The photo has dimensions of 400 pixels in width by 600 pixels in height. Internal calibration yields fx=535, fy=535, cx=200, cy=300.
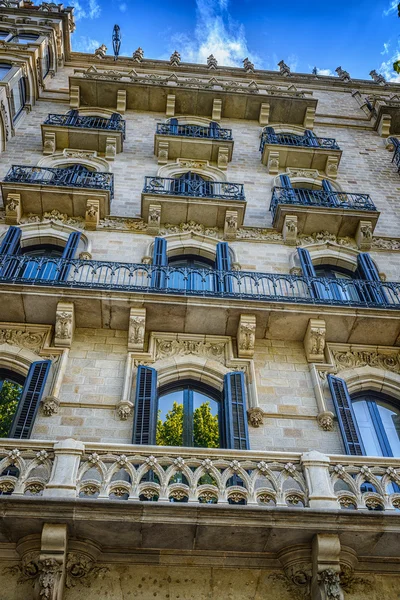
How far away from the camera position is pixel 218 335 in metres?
11.2

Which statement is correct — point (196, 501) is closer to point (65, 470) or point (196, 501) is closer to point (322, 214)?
point (65, 470)

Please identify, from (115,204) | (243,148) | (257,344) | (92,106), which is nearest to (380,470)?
(257,344)

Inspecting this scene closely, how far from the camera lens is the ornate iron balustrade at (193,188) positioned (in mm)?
14664

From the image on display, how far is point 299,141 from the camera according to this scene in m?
18.7

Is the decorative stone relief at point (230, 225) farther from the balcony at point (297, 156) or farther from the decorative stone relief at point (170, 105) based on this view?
the decorative stone relief at point (170, 105)

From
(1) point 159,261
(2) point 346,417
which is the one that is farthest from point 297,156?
(2) point 346,417

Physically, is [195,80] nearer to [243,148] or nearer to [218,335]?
[243,148]

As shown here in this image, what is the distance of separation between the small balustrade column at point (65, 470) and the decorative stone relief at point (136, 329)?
3234mm

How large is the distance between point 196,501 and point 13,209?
31.8 ft

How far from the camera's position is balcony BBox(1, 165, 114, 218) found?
14.0m

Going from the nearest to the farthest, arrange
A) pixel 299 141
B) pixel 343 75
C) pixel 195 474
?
pixel 195 474, pixel 299 141, pixel 343 75

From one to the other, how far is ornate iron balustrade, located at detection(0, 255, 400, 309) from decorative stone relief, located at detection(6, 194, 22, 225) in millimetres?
1679

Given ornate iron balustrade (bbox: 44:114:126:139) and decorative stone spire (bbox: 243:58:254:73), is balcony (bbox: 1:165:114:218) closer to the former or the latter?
ornate iron balustrade (bbox: 44:114:126:139)

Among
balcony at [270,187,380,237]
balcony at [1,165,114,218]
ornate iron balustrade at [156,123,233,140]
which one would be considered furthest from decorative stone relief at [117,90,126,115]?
balcony at [270,187,380,237]
